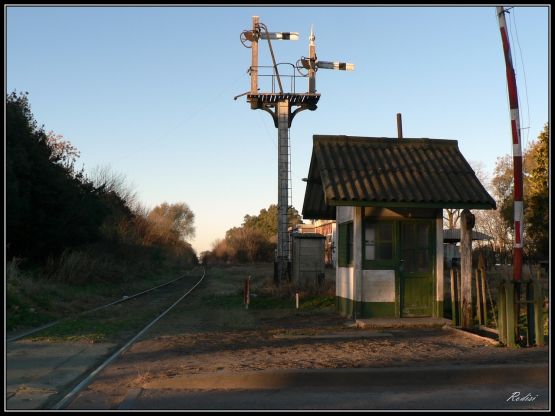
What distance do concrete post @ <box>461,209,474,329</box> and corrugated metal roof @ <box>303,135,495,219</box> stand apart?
0.67 metres

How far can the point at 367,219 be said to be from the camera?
14.4 m

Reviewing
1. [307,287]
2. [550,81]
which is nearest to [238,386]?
[550,81]

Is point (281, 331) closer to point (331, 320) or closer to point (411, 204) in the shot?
point (331, 320)

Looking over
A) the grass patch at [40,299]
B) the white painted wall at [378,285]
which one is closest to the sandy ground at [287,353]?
the white painted wall at [378,285]

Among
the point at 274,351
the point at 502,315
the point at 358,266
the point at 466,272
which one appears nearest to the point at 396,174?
the point at 358,266

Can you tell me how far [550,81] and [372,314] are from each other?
6159 mm

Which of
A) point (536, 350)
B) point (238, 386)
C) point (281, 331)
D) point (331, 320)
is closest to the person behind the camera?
point (238, 386)

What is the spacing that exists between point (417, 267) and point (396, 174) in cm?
217

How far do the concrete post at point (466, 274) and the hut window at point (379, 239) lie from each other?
1.79 metres

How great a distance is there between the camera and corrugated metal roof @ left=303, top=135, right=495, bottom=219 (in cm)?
1358

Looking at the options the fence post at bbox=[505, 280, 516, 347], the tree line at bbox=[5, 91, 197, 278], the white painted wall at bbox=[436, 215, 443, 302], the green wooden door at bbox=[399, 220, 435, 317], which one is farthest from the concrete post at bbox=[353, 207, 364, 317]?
the tree line at bbox=[5, 91, 197, 278]

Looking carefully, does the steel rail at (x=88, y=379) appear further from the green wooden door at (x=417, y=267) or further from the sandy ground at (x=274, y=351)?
the green wooden door at (x=417, y=267)

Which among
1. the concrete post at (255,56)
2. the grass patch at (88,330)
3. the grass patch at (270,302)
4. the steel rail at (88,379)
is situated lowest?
the steel rail at (88,379)

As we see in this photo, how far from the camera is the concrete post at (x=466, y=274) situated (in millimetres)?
12852
